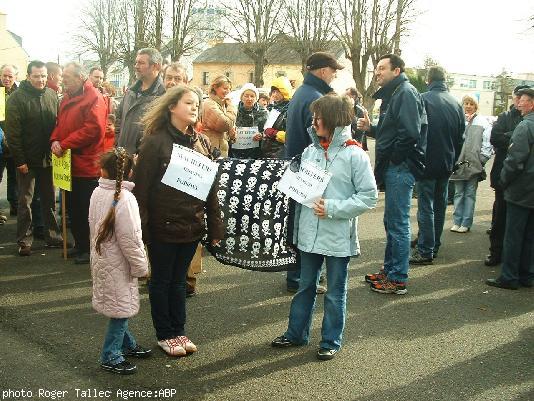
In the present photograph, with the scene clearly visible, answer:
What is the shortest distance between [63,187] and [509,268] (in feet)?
16.5

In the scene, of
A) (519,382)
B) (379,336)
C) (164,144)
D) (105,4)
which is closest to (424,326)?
(379,336)

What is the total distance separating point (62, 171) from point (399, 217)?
3850 millimetres

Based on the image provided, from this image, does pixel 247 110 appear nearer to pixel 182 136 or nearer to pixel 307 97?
pixel 307 97

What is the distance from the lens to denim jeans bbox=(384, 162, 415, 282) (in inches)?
259

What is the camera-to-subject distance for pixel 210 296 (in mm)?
6289

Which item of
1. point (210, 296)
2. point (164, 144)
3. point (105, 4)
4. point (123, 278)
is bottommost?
point (210, 296)

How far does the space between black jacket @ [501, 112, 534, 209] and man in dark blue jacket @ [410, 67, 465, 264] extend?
1070 mm

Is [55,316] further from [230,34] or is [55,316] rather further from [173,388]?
[230,34]

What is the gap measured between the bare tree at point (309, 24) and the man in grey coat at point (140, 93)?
121ft

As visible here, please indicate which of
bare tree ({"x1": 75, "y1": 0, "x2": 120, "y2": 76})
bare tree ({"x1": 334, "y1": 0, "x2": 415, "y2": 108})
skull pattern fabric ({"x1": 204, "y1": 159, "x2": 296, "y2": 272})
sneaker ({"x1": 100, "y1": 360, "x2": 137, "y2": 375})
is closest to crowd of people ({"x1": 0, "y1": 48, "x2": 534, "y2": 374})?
sneaker ({"x1": 100, "y1": 360, "x2": 137, "y2": 375})

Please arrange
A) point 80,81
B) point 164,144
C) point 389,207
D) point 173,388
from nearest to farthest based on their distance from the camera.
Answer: point 173,388
point 164,144
point 389,207
point 80,81

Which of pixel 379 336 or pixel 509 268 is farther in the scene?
pixel 509 268

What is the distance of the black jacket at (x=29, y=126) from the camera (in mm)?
7840

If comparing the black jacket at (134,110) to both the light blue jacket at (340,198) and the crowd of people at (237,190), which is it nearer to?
the crowd of people at (237,190)
